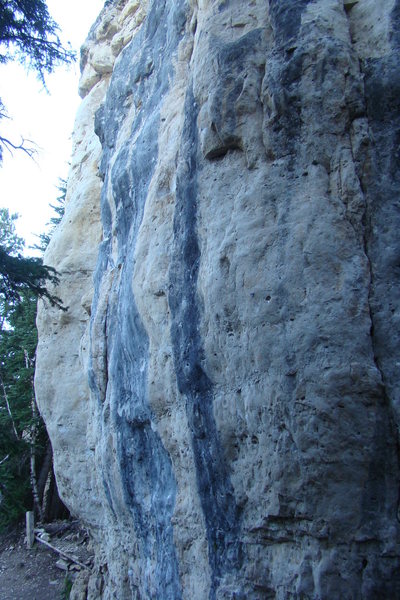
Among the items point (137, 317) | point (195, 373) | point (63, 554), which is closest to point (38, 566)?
point (63, 554)

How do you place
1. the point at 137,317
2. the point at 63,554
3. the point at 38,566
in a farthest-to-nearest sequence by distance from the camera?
the point at 38,566
the point at 63,554
the point at 137,317

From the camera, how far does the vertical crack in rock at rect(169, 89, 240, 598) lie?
4.48 meters

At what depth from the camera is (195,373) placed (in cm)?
488

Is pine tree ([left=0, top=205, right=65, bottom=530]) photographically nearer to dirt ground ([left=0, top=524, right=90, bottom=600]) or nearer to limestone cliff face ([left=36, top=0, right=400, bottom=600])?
dirt ground ([left=0, top=524, right=90, bottom=600])

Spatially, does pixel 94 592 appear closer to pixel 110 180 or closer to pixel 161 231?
pixel 161 231

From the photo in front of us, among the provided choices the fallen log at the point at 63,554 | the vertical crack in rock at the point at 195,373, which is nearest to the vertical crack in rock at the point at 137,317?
the vertical crack in rock at the point at 195,373

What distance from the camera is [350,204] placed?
14.2ft

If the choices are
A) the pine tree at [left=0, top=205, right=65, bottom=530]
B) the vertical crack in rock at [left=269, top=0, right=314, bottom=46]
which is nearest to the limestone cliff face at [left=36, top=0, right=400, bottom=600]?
the vertical crack in rock at [left=269, top=0, right=314, bottom=46]

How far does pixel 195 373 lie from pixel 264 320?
3.07 feet

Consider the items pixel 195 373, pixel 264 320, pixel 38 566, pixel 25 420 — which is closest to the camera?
pixel 264 320

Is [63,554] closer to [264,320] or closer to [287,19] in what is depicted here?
[264,320]

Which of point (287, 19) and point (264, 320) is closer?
point (264, 320)

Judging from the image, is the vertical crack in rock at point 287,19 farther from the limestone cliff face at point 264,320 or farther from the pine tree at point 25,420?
the pine tree at point 25,420

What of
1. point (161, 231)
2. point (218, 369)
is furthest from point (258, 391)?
point (161, 231)
